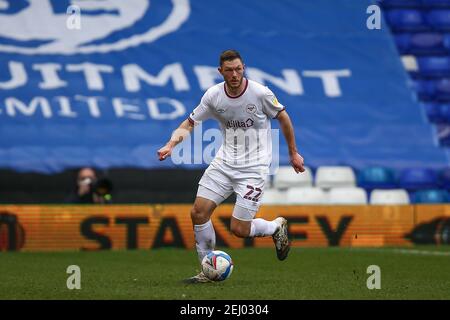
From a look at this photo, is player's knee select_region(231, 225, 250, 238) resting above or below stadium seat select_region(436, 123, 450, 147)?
below

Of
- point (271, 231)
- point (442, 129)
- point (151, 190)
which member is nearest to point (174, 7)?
point (151, 190)

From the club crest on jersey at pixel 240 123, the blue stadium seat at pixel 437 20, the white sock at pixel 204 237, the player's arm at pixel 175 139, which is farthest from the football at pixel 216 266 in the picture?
the blue stadium seat at pixel 437 20

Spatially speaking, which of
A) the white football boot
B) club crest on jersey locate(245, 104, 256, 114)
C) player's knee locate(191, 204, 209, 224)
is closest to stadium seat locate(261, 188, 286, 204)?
the white football boot

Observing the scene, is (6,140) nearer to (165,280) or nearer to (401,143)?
(401,143)

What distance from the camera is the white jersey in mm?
9695

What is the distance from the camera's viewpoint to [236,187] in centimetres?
996

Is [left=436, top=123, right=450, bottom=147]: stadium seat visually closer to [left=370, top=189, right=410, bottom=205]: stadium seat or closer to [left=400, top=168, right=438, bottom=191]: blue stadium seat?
Answer: [left=400, top=168, right=438, bottom=191]: blue stadium seat

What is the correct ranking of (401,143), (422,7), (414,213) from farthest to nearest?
(422,7) < (401,143) < (414,213)

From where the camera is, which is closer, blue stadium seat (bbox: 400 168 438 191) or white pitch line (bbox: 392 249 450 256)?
white pitch line (bbox: 392 249 450 256)

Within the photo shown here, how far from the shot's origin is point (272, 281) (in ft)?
33.0

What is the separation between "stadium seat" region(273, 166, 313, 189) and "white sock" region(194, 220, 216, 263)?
8.15m
